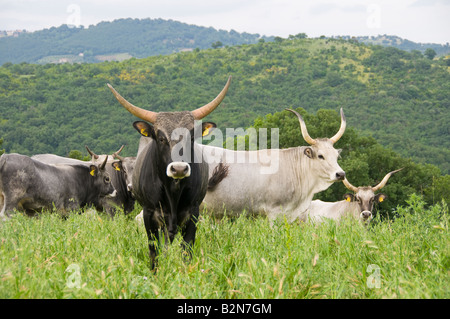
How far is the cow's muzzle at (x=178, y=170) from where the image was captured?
4961 millimetres

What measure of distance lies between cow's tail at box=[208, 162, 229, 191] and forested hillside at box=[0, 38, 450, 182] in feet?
121

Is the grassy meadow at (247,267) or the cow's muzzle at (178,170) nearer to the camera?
the grassy meadow at (247,267)

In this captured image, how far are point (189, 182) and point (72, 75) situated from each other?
291ft

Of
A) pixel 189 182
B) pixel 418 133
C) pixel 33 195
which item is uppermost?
pixel 189 182

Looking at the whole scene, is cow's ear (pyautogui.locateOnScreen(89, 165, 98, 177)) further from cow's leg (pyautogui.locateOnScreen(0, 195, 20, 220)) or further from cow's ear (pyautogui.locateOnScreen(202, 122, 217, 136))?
cow's ear (pyautogui.locateOnScreen(202, 122, 217, 136))

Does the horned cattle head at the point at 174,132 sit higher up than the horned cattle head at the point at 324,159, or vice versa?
the horned cattle head at the point at 174,132

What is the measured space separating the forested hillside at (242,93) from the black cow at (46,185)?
3201 cm

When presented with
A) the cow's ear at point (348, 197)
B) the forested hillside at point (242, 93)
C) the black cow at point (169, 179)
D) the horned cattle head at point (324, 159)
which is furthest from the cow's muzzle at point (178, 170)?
the forested hillside at point (242, 93)

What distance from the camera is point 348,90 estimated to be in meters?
81.1

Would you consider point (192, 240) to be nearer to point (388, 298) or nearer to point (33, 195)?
point (388, 298)

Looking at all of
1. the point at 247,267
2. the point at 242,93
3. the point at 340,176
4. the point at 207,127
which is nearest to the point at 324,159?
the point at 340,176

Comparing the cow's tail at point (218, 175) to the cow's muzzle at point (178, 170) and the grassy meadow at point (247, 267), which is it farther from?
the cow's muzzle at point (178, 170)

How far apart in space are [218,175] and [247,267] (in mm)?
4419

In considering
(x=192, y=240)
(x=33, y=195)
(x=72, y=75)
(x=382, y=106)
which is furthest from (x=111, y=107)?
(x=192, y=240)
